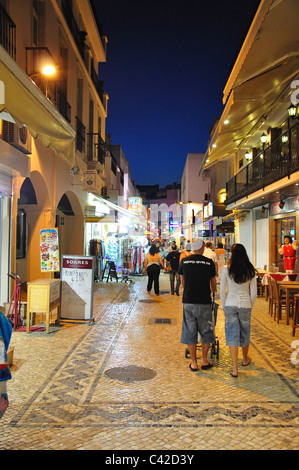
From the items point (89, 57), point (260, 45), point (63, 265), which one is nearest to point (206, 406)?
point (63, 265)

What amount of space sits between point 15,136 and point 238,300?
20.5 feet

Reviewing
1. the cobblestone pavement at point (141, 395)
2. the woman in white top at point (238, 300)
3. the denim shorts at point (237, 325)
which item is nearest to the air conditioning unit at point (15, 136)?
the cobblestone pavement at point (141, 395)

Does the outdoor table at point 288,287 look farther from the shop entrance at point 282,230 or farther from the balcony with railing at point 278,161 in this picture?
the shop entrance at point 282,230

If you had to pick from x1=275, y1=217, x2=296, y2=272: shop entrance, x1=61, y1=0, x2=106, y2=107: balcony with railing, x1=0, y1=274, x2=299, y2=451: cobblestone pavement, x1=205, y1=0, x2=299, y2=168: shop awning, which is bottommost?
x1=0, y1=274, x2=299, y2=451: cobblestone pavement

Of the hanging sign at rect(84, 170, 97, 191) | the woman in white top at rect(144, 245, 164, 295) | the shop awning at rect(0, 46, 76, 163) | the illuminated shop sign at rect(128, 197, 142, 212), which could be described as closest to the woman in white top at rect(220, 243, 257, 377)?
the shop awning at rect(0, 46, 76, 163)

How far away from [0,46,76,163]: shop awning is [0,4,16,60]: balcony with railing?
360 centimetres

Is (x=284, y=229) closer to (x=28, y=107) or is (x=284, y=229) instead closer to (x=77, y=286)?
(x=77, y=286)

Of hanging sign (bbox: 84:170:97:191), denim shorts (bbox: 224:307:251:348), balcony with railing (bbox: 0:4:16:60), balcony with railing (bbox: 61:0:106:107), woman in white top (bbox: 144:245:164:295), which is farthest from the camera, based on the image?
hanging sign (bbox: 84:170:97:191)

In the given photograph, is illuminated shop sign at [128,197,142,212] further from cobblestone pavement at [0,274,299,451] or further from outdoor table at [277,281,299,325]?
cobblestone pavement at [0,274,299,451]

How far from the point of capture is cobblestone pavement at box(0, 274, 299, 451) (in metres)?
3.75

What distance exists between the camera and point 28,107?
4.87 metres

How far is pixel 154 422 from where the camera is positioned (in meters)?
4.09

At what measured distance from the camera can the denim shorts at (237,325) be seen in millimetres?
5562
